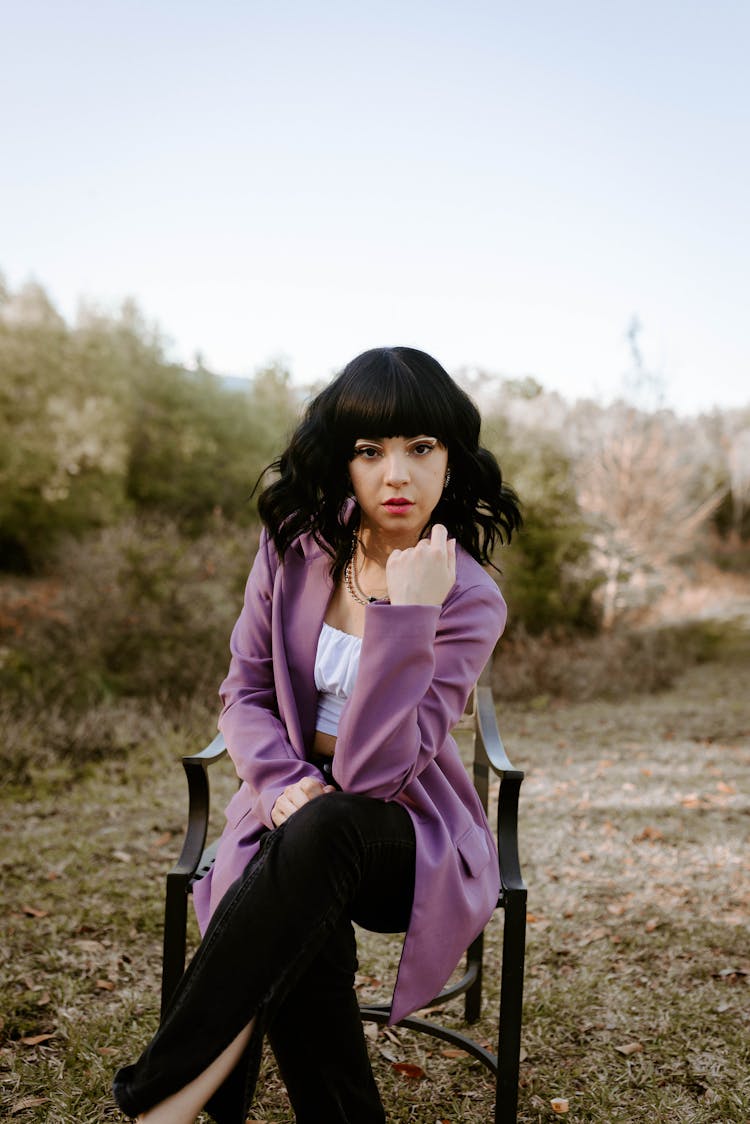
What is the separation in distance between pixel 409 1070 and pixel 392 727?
129 cm

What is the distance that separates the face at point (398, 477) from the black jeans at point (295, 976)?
0.68 m

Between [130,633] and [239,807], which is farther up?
[239,807]

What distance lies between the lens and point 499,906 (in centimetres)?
201

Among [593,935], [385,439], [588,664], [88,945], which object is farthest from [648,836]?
[588,664]

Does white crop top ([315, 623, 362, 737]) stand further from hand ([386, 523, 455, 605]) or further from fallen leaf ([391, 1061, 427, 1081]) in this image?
fallen leaf ([391, 1061, 427, 1081])

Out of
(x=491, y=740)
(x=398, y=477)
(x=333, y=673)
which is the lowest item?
(x=491, y=740)

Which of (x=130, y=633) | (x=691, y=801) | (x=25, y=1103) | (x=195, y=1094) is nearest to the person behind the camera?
(x=195, y=1094)

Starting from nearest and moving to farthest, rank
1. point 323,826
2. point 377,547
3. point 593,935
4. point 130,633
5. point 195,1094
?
1. point 195,1094
2. point 323,826
3. point 377,547
4. point 593,935
5. point 130,633

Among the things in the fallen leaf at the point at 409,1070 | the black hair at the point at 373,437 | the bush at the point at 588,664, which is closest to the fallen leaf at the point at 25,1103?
the fallen leaf at the point at 409,1070

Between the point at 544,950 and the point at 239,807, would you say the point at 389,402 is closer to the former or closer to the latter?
A: the point at 239,807

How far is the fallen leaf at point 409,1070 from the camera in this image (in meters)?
2.45

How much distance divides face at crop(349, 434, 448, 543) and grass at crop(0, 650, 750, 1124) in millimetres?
1557

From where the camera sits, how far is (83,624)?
722cm

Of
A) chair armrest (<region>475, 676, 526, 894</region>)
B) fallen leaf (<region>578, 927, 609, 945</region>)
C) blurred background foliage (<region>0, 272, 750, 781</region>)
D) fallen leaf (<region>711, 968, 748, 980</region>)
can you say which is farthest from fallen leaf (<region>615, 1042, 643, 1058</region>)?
blurred background foliage (<region>0, 272, 750, 781</region>)
